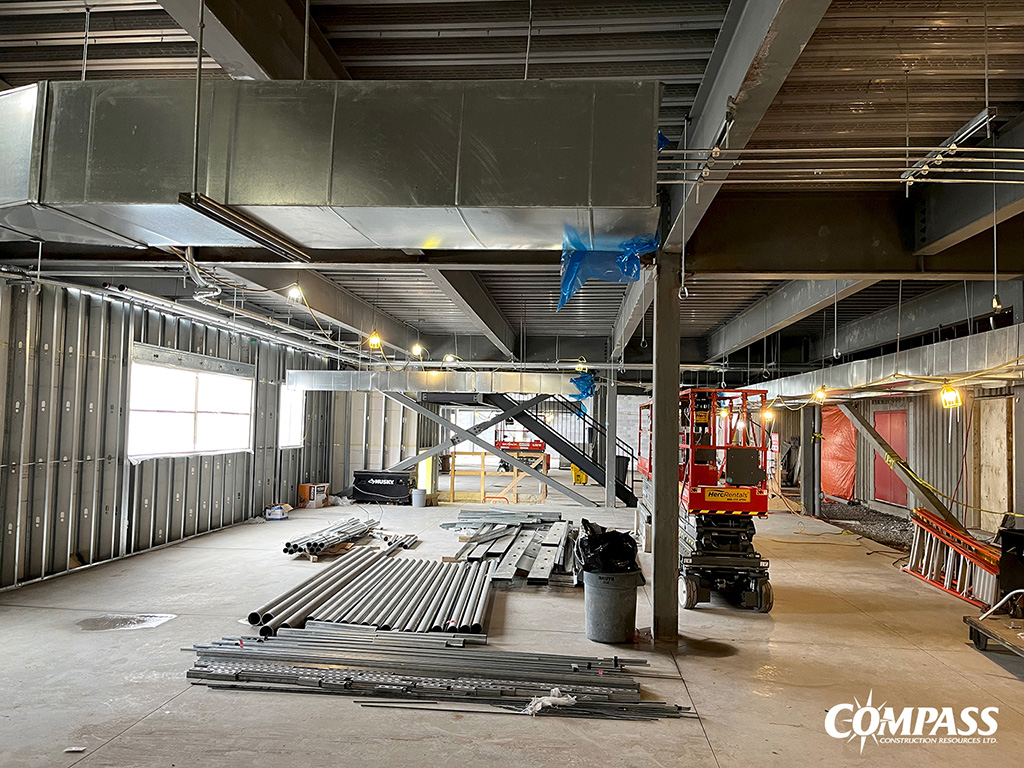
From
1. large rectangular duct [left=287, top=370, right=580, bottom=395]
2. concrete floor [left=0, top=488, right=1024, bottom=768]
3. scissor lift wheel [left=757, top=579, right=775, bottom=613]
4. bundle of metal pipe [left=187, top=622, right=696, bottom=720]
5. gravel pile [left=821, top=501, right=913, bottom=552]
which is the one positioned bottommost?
gravel pile [left=821, top=501, right=913, bottom=552]

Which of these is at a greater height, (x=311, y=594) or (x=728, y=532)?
(x=728, y=532)

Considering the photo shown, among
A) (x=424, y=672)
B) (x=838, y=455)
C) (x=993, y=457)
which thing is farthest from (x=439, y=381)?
(x=838, y=455)

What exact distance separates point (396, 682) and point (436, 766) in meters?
1.30

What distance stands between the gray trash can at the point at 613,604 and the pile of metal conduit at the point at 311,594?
314 cm

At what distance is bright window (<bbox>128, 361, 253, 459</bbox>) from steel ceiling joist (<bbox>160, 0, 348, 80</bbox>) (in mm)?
8284

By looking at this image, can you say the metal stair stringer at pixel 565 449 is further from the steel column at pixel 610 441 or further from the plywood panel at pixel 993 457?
the plywood panel at pixel 993 457

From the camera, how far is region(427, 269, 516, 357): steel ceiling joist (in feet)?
23.9

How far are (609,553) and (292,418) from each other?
40.1 feet

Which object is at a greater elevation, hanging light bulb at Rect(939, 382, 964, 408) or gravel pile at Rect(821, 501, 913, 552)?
hanging light bulb at Rect(939, 382, 964, 408)

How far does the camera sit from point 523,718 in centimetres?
498

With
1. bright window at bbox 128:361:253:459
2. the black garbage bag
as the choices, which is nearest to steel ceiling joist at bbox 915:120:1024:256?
the black garbage bag

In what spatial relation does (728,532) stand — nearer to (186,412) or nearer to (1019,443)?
(1019,443)

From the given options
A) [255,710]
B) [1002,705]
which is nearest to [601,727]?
[255,710]

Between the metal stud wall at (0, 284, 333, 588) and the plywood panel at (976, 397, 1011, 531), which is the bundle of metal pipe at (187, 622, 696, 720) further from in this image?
the plywood panel at (976, 397, 1011, 531)
